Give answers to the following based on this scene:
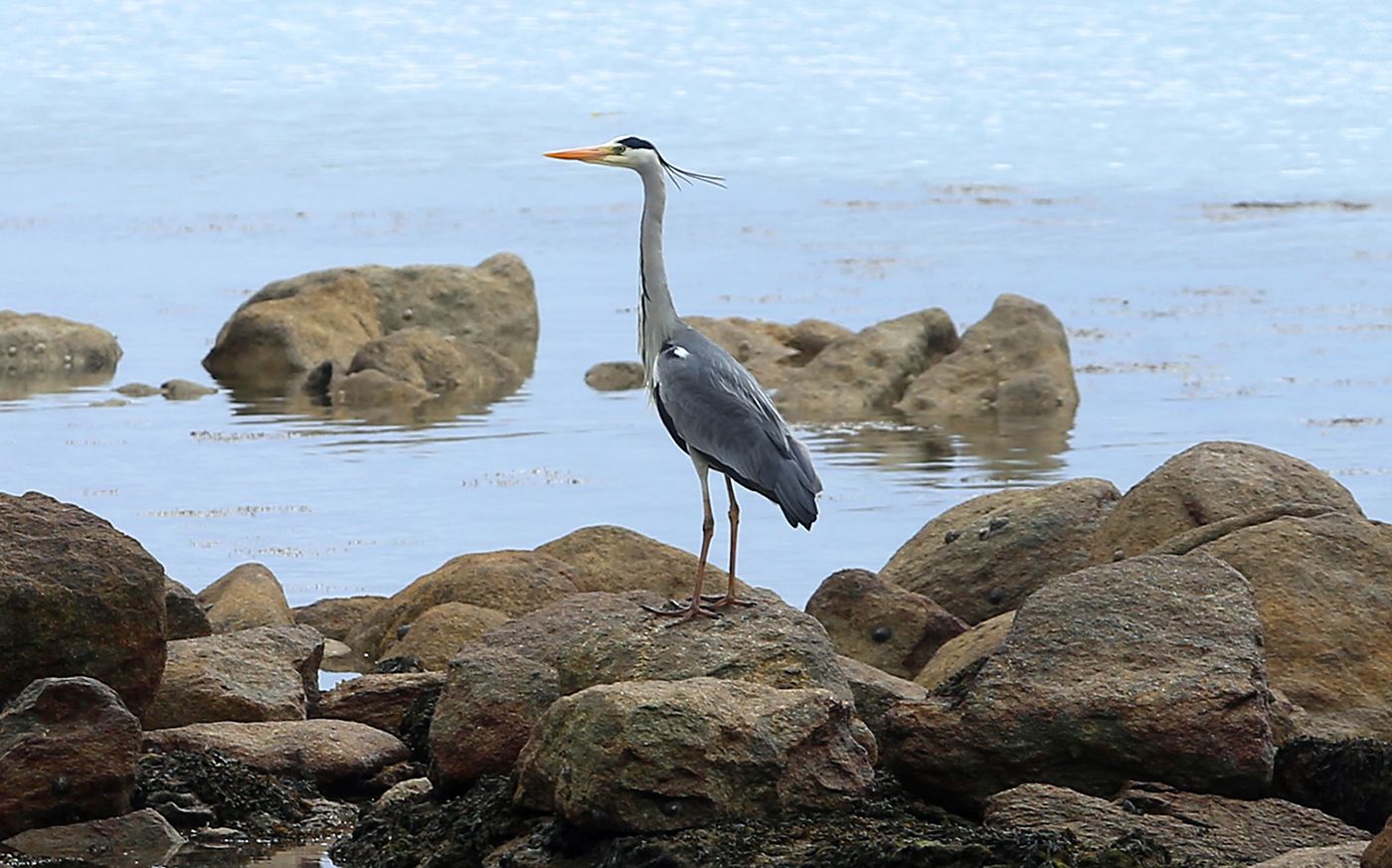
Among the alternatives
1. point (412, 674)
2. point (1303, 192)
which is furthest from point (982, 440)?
point (1303, 192)

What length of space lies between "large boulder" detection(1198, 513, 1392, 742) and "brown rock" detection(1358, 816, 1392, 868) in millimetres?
3281

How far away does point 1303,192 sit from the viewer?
184 feet

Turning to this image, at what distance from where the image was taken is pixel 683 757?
9.69 metres

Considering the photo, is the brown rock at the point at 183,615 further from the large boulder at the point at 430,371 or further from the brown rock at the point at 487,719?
the large boulder at the point at 430,371

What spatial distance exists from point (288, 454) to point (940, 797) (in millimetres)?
14673

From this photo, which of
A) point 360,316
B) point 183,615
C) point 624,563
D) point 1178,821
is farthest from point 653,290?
point 360,316

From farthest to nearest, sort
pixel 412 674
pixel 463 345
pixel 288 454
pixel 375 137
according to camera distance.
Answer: pixel 375 137, pixel 463 345, pixel 288 454, pixel 412 674

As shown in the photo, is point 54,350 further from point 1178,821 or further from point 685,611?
point 1178,821

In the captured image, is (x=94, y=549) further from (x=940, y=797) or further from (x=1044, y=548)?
(x=1044, y=548)

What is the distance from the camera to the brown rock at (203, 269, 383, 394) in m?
30.7

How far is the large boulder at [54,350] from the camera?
3109 cm

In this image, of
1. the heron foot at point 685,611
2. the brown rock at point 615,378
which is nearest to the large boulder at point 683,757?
the heron foot at point 685,611

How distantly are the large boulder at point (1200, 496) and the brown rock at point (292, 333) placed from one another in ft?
55.7

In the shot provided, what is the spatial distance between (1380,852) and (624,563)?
23.8ft
